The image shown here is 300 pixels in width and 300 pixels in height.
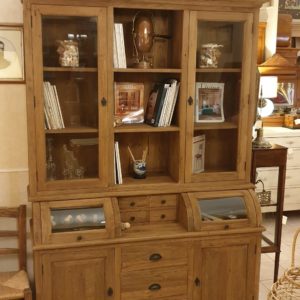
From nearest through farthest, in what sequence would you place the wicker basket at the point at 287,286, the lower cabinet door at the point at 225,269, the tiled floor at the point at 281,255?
1. the wicker basket at the point at 287,286
2. the lower cabinet door at the point at 225,269
3. the tiled floor at the point at 281,255

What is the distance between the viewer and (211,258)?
8.48ft

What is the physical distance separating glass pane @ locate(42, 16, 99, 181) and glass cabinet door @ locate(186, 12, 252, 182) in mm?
555

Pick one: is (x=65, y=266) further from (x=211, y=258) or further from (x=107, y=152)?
(x=211, y=258)

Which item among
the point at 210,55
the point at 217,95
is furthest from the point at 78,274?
the point at 210,55

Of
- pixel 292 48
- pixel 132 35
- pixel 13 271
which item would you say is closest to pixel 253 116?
pixel 132 35

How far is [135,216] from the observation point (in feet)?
8.70

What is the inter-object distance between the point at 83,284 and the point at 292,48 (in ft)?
11.1

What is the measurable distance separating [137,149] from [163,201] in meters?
0.38

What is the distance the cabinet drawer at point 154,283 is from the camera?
2.48m

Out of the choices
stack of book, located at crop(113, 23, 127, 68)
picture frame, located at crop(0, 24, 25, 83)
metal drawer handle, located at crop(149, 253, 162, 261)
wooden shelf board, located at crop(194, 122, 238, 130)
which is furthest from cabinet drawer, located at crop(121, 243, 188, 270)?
picture frame, located at crop(0, 24, 25, 83)

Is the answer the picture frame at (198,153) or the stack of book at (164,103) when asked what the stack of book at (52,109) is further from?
the picture frame at (198,153)

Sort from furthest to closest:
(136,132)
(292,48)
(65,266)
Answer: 1. (292,48)
2. (136,132)
3. (65,266)

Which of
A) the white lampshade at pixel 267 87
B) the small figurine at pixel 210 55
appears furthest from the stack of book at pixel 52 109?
the white lampshade at pixel 267 87

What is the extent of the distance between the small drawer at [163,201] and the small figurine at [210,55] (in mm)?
804
